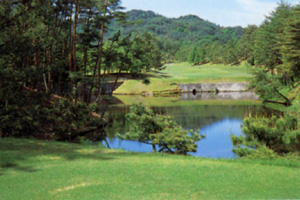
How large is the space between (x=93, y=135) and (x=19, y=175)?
15786 millimetres

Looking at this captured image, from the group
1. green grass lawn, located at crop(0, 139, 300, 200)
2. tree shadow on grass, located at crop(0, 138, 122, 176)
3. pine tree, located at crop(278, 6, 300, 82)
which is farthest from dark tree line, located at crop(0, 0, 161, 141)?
pine tree, located at crop(278, 6, 300, 82)

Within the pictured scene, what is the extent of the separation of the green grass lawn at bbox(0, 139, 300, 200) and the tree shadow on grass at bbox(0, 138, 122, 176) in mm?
27

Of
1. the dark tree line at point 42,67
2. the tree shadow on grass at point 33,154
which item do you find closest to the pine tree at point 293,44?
the dark tree line at point 42,67

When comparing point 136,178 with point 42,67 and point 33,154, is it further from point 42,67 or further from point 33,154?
point 42,67

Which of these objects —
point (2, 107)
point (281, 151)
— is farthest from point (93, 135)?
point (281, 151)

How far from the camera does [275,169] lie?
870 cm

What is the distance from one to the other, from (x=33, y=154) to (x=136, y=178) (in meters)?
4.56

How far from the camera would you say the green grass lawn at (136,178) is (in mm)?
6617

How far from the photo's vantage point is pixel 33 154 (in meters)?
10.7

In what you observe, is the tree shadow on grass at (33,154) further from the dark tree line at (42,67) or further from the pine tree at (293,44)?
the pine tree at (293,44)

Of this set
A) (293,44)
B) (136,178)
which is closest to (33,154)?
(136,178)

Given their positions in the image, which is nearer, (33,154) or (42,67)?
(33,154)

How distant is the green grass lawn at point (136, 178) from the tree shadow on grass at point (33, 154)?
3 centimetres

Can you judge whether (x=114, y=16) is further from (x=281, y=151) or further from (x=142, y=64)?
(x=142, y=64)
